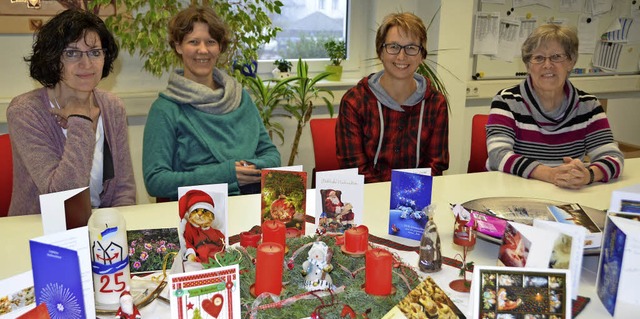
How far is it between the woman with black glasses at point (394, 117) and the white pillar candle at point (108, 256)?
1290 millimetres

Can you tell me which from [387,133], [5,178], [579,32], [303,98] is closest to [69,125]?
[5,178]

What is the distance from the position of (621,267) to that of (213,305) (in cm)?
90

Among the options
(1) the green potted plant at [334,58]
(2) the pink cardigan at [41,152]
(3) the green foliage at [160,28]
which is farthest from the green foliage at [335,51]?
(2) the pink cardigan at [41,152]

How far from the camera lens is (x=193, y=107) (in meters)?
2.38

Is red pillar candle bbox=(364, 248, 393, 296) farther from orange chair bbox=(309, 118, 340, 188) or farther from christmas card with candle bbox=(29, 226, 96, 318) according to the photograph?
orange chair bbox=(309, 118, 340, 188)

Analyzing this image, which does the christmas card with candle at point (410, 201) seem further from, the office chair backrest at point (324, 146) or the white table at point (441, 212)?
the office chair backrest at point (324, 146)

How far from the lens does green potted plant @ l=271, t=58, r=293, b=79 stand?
3705mm

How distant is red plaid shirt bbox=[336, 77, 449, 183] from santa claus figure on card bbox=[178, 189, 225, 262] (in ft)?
3.48

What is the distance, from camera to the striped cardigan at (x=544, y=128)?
2.49 metres

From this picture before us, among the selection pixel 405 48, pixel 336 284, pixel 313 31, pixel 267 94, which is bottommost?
pixel 336 284

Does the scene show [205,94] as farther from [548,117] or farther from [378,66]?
[378,66]

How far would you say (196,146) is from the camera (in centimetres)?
237

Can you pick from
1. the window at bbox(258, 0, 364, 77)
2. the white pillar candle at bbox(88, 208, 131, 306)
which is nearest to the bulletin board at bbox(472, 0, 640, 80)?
the window at bbox(258, 0, 364, 77)

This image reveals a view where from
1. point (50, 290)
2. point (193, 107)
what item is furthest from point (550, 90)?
point (50, 290)
